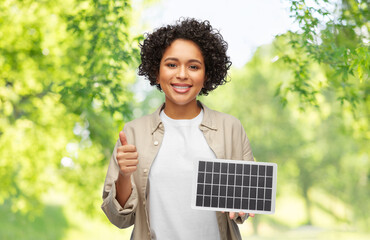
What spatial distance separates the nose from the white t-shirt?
0.35 m

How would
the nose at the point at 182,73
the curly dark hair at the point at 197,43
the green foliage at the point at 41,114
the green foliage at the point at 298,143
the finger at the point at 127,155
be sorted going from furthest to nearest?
the green foliage at the point at 298,143 < the green foliage at the point at 41,114 < the curly dark hair at the point at 197,43 < the nose at the point at 182,73 < the finger at the point at 127,155

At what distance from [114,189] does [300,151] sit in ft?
63.9

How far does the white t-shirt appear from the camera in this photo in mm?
2383

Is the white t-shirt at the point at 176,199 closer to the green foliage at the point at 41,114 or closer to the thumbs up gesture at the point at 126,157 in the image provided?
the thumbs up gesture at the point at 126,157

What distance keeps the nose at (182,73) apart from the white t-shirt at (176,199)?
35cm

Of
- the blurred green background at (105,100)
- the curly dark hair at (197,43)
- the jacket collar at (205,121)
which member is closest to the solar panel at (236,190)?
the jacket collar at (205,121)

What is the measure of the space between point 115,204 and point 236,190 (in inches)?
23.8

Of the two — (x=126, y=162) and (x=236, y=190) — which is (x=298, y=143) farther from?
(x=126, y=162)

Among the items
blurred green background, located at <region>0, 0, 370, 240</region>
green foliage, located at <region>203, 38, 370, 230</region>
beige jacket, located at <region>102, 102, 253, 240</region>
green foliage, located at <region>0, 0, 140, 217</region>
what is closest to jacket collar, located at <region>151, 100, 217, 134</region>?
beige jacket, located at <region>102, 102, 253, 240</region>

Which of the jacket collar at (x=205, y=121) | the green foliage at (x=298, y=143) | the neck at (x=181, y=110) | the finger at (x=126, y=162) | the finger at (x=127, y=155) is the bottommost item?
the finger at (x=126, y=162)

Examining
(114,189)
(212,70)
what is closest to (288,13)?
(212,70)

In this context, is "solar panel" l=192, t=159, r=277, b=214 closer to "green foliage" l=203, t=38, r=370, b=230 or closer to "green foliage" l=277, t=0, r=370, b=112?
"green foliage" l=277, t=0, r=370, b=112

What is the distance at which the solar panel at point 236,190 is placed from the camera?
2.28 metres

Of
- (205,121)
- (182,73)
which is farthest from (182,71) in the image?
(205,121)
